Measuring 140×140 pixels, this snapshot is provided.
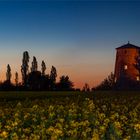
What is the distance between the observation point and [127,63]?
10219cm

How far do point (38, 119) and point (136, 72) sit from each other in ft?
284

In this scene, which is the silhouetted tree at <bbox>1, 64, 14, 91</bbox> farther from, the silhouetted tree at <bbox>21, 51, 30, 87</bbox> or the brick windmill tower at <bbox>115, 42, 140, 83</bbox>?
the brick windmill tower at <bbox>115, 42, 140, 83</bbox>

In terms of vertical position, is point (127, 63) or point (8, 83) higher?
point (127, 63)

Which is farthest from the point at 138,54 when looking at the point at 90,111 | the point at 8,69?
the point at 90,111

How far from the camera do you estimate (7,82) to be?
96.4 meters

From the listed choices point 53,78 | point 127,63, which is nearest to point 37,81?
point 53,78

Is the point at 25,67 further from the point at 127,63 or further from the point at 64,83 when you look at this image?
the point at 127,63

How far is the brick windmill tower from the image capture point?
101 meters

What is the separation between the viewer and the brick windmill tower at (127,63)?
331ft

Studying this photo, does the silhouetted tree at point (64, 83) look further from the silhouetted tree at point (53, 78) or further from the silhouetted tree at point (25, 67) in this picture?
the silhouetted tree at point (25, 67)

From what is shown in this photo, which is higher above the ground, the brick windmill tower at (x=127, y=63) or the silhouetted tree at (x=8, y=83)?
the brick windmill tower at (x=127, y=63)

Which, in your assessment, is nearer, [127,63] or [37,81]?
[37,81]

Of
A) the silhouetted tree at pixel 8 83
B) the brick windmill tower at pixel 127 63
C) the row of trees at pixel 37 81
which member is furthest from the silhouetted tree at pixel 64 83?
the brick windmill tower at pixel 127 63

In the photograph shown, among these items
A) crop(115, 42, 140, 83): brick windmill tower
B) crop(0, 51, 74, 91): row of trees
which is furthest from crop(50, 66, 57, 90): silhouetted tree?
crop(115, 42, 140, 83): brick windmill tower
